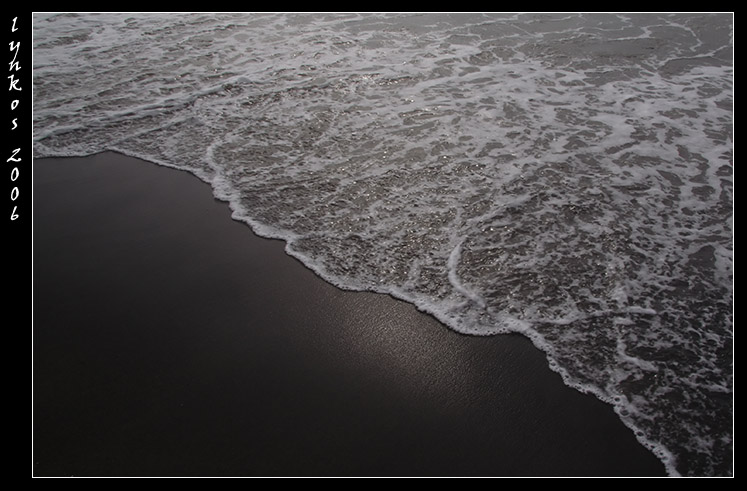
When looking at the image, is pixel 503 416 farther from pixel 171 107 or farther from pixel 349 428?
pixel 171 107

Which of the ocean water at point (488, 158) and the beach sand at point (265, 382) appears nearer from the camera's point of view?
the beach sand at point (265, 382)

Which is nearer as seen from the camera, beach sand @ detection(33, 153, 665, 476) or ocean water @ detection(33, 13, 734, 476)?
beach sand @ detection(33, 153, 665, 476)

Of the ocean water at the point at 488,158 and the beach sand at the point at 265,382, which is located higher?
the ocean water at the point at 488,158
